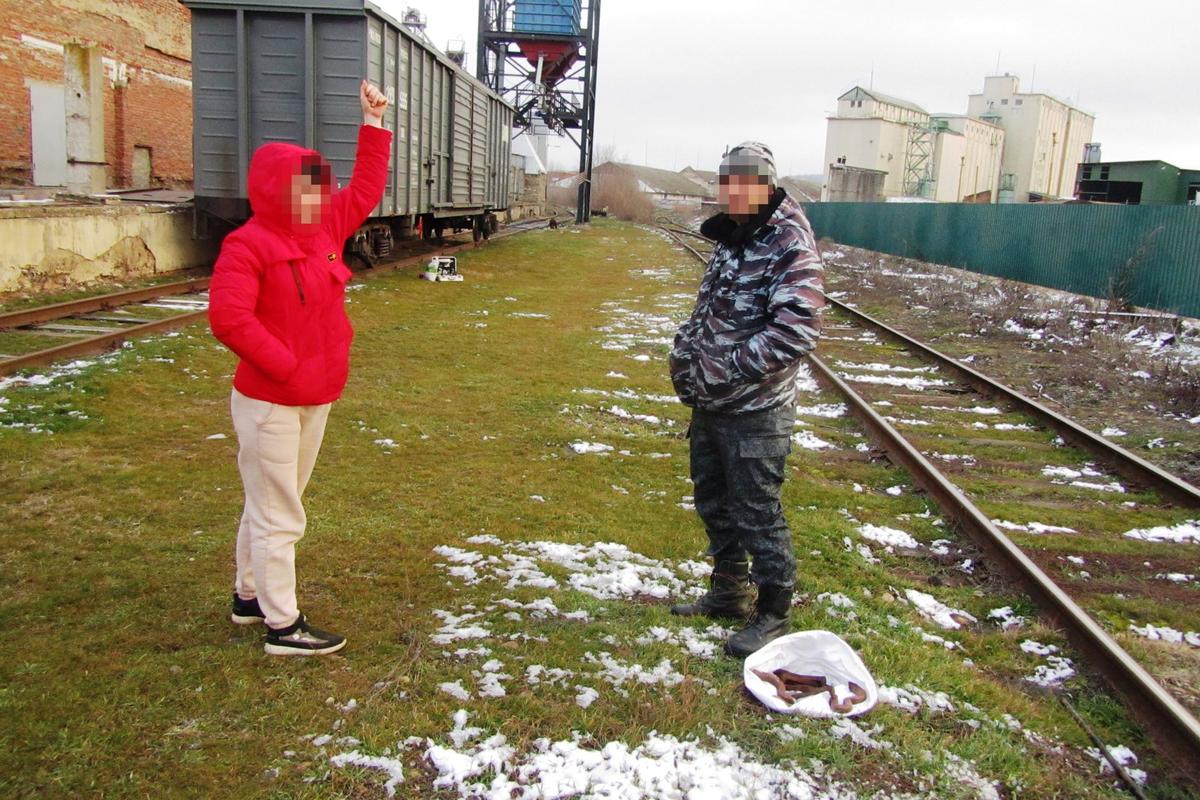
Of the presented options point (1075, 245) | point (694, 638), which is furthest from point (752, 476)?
point (1075, 245)

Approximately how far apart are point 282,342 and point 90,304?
797cm

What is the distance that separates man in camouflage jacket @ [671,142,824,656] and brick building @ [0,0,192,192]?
13011mm

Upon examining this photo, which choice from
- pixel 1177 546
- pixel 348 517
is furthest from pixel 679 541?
pixel 1177 546

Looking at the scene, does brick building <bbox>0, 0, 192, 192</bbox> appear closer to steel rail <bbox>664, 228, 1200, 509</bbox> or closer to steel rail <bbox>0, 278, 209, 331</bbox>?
steel rail <bbox>0, 278, 209, 331</bbox>

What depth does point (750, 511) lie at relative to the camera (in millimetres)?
→ 3367

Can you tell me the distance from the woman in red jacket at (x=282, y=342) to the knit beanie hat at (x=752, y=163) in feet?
4.34

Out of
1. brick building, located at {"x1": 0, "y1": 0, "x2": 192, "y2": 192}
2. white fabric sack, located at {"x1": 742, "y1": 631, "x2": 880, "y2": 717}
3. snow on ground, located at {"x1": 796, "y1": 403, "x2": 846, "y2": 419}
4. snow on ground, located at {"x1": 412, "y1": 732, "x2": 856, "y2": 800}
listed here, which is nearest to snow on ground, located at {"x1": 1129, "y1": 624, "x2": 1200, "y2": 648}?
white fabric sack, located at {"x1": 742, "y1": 631, "x2": 880, "y2": 717}

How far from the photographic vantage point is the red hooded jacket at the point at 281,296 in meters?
2.82

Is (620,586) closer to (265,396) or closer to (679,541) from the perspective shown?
(679,541)

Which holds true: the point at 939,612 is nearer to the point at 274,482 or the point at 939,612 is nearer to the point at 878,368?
the point at 274,482

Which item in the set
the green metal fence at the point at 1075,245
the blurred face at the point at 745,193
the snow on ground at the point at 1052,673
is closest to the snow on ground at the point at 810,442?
the snow on ground at the point at 1052,673

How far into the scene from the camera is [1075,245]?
16812mm

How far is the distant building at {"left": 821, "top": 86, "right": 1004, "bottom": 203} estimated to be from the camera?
219ft

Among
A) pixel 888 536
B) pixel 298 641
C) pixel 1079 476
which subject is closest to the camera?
pixel 298 641
